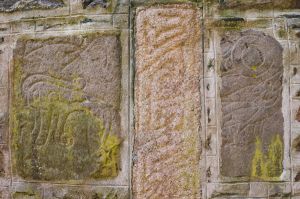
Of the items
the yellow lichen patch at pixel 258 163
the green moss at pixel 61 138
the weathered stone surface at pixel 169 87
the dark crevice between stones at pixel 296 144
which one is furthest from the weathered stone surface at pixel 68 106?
the dark crevice between stones at pixel 296 144

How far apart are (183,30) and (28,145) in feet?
4.55

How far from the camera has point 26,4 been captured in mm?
3240

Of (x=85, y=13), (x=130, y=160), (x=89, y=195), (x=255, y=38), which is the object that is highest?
(x=85, y=13)

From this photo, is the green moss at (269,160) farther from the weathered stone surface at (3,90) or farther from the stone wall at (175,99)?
the weathered stone surface at (3,90)

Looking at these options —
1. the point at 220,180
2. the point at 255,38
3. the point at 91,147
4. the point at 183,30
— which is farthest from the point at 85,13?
the point at 220,180

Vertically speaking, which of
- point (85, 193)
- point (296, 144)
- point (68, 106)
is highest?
point (68, 106)

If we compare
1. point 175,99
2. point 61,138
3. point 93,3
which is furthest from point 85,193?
point 93,3

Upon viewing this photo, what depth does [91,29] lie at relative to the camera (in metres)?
3.13

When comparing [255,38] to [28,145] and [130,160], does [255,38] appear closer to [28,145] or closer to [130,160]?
[130,160]

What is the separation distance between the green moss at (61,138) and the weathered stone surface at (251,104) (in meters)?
0.81

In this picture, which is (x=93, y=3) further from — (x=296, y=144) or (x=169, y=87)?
(x=296, y=144)

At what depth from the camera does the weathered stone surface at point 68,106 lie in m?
3.09

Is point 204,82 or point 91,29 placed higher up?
point 91,29

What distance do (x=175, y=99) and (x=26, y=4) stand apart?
130cm
